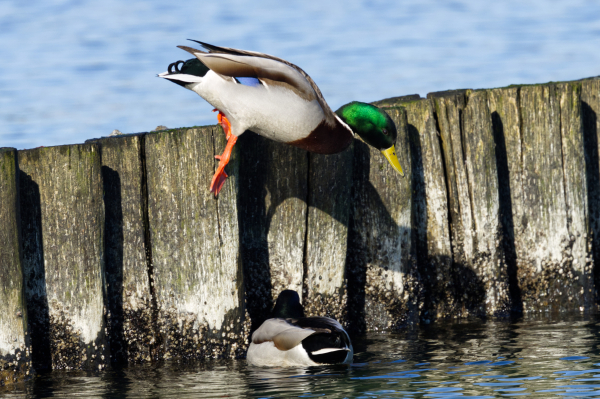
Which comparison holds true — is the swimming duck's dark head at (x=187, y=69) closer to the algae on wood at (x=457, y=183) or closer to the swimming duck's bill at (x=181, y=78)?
the swimming duck's bill at (x=181, y=78)

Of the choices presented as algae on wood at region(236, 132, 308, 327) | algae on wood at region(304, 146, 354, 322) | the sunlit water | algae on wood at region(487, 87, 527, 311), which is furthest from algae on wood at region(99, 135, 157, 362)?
algae on wood at region(487, 87, 527, 311)

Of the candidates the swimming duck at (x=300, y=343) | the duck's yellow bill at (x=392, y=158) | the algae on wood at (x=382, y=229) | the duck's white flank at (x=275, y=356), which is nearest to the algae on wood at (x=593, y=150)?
the algae on wood at (x=382, y=229)

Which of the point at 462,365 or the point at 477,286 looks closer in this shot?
the point at 462,365

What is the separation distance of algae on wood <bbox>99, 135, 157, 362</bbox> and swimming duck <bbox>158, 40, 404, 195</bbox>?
0.51 m

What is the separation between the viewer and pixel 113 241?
221 inches

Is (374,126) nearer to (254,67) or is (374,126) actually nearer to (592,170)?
(254,67)

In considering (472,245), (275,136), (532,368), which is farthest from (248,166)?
(532,368)

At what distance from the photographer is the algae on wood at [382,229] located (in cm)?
620

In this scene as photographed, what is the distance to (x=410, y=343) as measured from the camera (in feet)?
19.3

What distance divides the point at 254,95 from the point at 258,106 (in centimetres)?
8

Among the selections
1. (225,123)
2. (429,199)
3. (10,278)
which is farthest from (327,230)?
(10,278)

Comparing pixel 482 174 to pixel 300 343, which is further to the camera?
pixel 482 174

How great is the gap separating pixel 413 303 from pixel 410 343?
530mm

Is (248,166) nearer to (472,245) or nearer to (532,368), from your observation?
(472,245)
